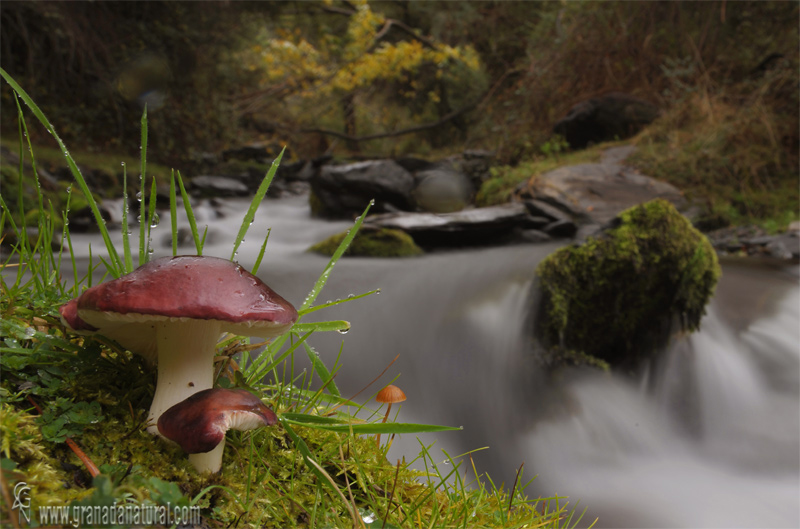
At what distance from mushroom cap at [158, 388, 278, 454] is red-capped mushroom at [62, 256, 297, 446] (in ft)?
0.40

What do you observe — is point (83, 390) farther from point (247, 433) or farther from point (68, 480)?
point (247, 433)

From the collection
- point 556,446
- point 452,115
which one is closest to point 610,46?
point 452,115

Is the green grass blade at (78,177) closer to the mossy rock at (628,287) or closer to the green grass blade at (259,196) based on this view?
the green grass blade at (259,196)

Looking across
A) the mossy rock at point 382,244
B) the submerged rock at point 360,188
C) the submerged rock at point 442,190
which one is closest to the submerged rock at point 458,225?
the mossy rock at point 382,244

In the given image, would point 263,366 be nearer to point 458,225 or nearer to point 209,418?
point 209,418

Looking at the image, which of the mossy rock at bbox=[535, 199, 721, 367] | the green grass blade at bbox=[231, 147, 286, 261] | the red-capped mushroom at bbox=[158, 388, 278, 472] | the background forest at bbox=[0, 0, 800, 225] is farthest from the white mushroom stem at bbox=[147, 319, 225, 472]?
the background forest at bbox=[0, 0, 800, 225]

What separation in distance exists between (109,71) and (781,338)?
1058cm

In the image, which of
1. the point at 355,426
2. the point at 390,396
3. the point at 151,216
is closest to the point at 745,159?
the point at 390,396

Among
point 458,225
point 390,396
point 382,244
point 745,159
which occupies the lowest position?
point 382,244

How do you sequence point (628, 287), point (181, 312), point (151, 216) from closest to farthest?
point (181, 312) < point (151, 216) < point (628, 287)

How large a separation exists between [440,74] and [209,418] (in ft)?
42.0

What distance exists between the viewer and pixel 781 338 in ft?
12.6

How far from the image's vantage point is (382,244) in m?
5.42

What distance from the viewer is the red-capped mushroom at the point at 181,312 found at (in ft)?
2.47
